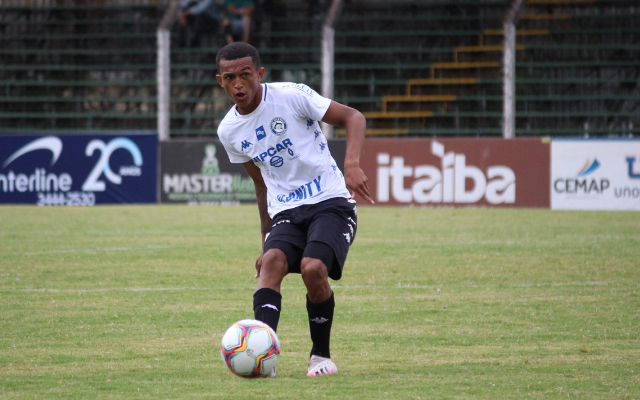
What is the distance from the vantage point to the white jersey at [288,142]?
487 cm

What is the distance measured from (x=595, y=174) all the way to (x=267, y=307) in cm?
1230

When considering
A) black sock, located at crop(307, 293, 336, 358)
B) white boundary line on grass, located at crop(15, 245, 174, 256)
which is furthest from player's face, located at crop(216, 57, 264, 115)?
white boundary line on grass, located at crop(15, 245, 174, 256)

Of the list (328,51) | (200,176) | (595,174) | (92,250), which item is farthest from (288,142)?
(328,51)

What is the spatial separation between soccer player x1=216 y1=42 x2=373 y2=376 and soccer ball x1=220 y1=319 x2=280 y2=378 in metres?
0.17

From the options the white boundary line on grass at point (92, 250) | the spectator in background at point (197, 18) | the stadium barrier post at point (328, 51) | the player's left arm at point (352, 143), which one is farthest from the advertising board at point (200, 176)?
the player's left arm at point (352, 143)

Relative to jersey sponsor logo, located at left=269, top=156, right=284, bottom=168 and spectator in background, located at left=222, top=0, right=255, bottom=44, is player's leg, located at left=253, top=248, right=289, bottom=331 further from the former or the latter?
spectator in background, located at left=222, top=0, right=255, bottom=44

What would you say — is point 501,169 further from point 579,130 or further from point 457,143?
point 579,130

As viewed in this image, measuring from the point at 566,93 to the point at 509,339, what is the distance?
16.2 meters

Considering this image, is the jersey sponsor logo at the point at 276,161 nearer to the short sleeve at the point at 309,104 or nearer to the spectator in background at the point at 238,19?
the short sleeve at the point at 309,104

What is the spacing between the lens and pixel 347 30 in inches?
909

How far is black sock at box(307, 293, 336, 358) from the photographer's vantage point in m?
4.81

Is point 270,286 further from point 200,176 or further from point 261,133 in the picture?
point 200,176

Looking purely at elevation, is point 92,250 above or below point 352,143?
below

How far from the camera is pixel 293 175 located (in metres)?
4.90
